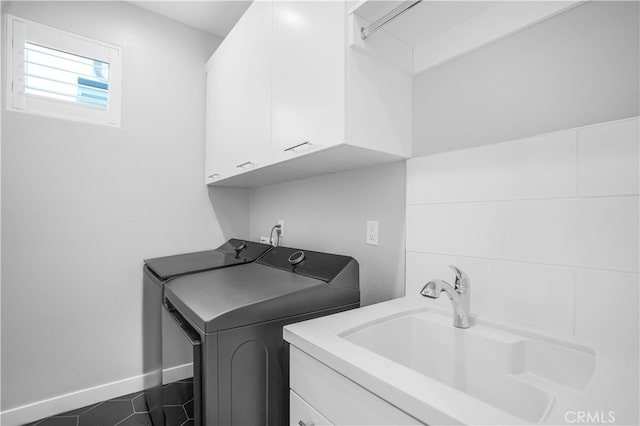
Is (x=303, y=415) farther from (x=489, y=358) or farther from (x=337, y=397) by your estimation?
(x=489, y=358)

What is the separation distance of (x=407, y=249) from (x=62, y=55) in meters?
2.34

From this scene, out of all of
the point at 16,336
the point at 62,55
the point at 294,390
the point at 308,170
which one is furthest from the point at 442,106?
the point at 16,336

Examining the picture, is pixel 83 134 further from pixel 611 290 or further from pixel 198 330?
pixel 611 290

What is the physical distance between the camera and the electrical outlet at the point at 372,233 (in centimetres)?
147

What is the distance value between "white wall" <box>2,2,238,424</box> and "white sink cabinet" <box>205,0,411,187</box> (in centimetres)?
71

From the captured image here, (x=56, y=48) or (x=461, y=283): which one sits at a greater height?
(x=56, y=48)

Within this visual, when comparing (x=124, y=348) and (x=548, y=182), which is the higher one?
(x=548, y=182)

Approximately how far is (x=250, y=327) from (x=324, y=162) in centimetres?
78

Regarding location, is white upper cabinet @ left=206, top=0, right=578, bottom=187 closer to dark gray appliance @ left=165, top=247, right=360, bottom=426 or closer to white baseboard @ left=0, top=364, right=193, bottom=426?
dark gray appliance @ left=165, top=247, right=360, bottom=426

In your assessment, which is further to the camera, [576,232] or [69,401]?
[69,401]

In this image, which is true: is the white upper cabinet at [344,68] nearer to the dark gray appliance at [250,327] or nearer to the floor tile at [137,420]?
the dark gray appliance at [250,327]

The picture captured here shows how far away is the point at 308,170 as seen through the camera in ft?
5.40

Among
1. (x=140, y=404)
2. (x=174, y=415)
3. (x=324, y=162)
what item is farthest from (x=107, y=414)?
(x=324, y=162)

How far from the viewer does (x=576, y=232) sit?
88 cm
